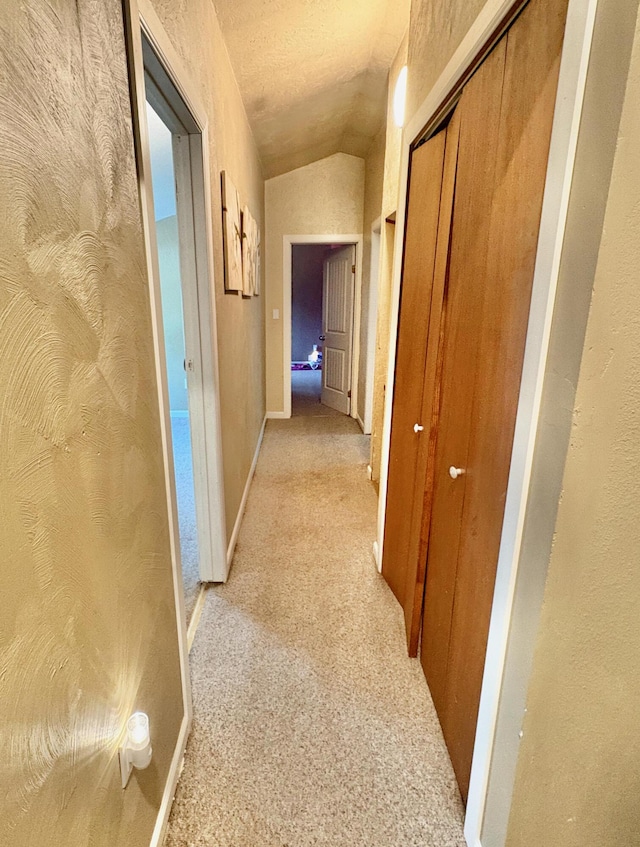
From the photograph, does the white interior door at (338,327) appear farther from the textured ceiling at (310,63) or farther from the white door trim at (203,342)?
the white door trim at (203,342)

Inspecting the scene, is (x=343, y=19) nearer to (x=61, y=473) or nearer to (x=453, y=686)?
(x=61, y=473)

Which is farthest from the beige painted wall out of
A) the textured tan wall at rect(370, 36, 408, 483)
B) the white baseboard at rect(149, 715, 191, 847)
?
the white baseboard at rect(149, 715, 191, 847)

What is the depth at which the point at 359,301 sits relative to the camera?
4.73m

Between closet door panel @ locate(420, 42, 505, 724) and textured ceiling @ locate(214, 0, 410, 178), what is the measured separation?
1.27 m

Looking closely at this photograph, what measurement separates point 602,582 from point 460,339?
760 millimetres

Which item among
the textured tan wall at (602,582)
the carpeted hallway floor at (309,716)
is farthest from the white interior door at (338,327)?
the textured tan wall at (602,582)

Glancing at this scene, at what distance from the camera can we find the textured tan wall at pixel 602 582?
636 millimetres

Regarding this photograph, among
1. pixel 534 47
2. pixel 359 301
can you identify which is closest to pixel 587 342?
pixel 534 47

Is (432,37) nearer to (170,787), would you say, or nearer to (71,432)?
(71,432)

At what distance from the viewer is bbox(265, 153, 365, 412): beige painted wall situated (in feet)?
14.6

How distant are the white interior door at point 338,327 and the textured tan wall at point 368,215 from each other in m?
0.26

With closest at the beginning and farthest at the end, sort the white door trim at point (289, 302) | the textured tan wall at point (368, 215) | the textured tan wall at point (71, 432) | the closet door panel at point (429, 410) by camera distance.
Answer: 1. the textured tan wall at point (71, 432)
2. the closet door panel at point (429, 410)
3. the textured tan wall at point (368, 215)
4. the white door trim at point (289, 302)

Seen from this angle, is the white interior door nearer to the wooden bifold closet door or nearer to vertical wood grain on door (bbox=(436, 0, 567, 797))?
the wooden bifold closet door

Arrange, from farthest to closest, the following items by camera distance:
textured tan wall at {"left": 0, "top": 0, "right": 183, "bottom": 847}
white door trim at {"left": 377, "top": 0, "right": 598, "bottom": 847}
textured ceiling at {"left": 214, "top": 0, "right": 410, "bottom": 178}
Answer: textured ceiling at {"left": 214, "top": 0, "right": 410, "bottom": 178}, white door trim at {"left": 377, "top": 0, "right": 598, "bottom": 847}, textured tan wall at {"left": 0, "top": 0, "right": 183, "bottom": 847}
